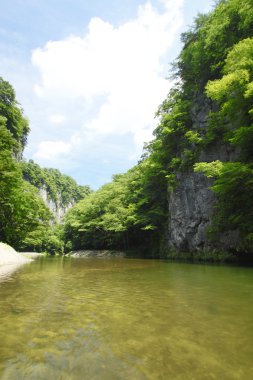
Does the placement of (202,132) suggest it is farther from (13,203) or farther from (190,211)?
(13,203)

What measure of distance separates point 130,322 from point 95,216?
39091 millimetres

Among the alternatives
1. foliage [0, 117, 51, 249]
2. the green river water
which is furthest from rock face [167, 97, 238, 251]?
foliage [0, 117, 51, 249]

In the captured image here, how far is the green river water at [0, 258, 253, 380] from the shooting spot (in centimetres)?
238

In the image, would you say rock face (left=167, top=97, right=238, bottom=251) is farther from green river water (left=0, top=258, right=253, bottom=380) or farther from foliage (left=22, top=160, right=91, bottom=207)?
foliage (left=22, top=160, right=91, bottom=207)

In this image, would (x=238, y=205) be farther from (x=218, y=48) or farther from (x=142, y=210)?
(x=142, y=210)

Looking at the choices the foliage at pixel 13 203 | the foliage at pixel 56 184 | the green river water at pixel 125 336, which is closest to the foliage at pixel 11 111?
the foliage at pixel 13 203

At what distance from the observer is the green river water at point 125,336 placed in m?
2.38

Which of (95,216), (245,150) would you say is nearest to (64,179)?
(95,216)

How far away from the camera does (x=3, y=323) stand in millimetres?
3705

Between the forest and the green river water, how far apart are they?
9.02m

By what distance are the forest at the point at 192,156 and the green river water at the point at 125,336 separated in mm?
9016

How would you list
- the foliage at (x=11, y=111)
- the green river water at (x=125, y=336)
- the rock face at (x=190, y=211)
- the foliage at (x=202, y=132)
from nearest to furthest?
the green river water at (x=125, y=336) < the foliage at (x=202, y=132) < the rock face at (x=190, y=211) < the foliage at (x=11, y=111)

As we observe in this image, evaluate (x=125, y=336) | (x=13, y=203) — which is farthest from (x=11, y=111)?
(x=125, y=336)

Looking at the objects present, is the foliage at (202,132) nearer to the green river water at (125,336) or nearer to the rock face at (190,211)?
the rock face at (190,211)
